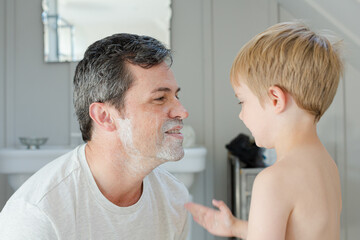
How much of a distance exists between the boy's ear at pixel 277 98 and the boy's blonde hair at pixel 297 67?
0.02 m

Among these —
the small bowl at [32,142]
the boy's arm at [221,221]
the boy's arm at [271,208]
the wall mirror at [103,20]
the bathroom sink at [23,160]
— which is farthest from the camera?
the wall mirror at [103,20]

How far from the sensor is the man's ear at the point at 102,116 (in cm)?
127

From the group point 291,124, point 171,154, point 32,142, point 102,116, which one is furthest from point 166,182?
point 32,142

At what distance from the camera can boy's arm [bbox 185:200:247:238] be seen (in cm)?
118

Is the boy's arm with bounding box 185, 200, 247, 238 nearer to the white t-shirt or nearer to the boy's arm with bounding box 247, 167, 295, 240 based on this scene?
the white t-shirt

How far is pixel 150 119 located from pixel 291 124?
439 millimetres

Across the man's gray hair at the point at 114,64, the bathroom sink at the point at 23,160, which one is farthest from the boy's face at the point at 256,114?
the bathroom sink at the point at 23,160

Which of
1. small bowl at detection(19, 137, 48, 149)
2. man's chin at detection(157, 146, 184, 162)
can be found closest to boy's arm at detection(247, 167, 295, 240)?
man's chin at detection(157, 146, 184, 162)

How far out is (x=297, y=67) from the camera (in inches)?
38.8

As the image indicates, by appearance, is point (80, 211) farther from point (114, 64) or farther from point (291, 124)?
point (291, 124)

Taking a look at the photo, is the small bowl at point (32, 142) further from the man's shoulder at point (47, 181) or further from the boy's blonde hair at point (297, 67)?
the boy's blonde hair at point (297, 67)

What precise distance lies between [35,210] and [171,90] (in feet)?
1.73

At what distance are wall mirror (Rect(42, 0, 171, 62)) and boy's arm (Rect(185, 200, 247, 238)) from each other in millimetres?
1643

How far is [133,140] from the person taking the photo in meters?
1.26
